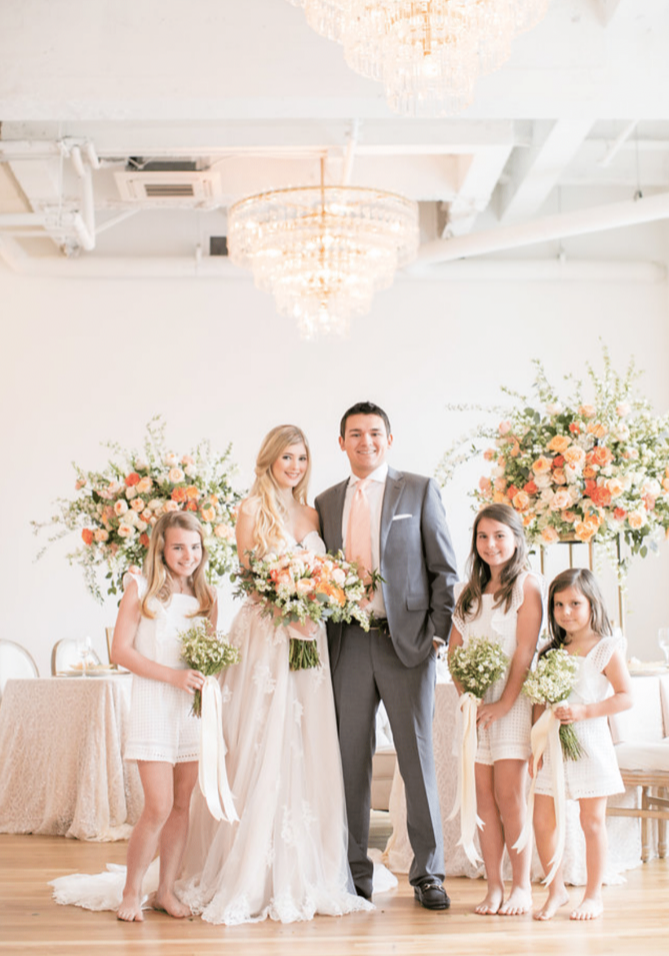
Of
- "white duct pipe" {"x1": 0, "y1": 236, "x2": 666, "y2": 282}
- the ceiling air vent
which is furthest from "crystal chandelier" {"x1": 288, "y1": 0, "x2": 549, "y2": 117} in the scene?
"white duct pipe" {"x1": 0, "y1": 236, "x2": 666, "y2": 282}

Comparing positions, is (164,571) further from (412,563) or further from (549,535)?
(549,535)

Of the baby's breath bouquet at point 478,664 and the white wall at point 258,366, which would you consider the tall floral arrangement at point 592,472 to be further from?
the white wall at point 258,366

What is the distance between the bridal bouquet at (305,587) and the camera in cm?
367

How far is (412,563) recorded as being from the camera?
4012 mm

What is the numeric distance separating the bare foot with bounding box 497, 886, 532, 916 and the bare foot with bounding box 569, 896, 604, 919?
0.53 feet

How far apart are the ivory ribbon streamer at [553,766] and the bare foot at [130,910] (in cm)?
138

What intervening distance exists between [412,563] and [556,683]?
0.72m

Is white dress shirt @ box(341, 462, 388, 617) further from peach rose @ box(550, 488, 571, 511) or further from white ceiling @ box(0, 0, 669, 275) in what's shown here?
white ceiling @ box(0, 0, 669, 275)

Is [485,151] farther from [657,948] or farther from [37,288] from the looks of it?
[657,948]

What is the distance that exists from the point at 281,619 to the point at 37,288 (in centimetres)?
603

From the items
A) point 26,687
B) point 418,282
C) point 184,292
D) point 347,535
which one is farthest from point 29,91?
point 418,282

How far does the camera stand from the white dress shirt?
401 cm

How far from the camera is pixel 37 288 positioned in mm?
8836

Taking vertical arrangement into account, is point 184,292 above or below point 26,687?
above
